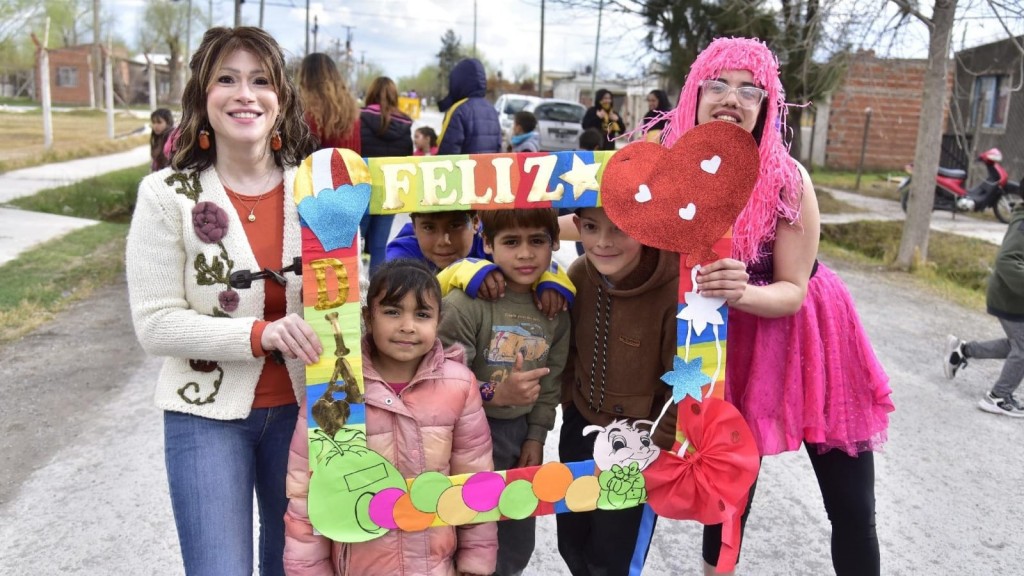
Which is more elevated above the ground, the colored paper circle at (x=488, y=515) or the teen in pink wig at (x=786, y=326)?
the teen in pink wig at (x=786, y=326)

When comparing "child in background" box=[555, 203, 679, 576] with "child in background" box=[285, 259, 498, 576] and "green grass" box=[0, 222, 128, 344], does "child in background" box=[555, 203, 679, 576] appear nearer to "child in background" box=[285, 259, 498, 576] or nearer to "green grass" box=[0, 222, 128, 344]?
"child in background" box=[285, 259, 498, 576]

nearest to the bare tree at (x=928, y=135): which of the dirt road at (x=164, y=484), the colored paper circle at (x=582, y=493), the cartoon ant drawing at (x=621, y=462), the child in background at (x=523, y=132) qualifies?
the dirt road at (x=164, y=484)

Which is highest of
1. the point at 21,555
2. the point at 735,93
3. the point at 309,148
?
the point at 735,93

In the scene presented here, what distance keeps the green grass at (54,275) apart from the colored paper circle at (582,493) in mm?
5269

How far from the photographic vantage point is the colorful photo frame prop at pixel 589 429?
1.85 meters

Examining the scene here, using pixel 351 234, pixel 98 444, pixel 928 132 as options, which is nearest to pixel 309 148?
pixel 351 234

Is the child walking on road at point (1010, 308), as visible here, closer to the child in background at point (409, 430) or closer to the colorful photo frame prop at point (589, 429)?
the colorful photo frame prop at point (589, 429)

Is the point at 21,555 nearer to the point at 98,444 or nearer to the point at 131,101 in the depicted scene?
the point at 98,444

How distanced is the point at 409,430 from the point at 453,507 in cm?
22

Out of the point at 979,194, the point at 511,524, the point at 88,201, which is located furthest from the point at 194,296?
the point at 979,194

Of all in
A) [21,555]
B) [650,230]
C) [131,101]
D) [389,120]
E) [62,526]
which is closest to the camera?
[650,230]

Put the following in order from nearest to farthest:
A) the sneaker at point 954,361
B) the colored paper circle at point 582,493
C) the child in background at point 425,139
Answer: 1. the colored paper circle at point 582,493
2. the sneaker at point 954,361
3. the child in background at point 425,139

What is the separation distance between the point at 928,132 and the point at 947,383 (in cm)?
482

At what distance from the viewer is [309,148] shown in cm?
219
